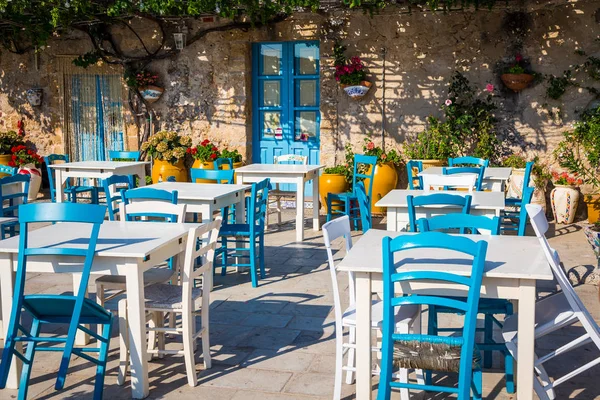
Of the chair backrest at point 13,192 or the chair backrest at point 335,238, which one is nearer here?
the chair backrest at point 335,238

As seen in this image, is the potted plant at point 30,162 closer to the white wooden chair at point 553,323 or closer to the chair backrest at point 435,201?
the chair backrest at point 435,201

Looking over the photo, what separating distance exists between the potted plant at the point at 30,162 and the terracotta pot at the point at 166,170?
1.98 m

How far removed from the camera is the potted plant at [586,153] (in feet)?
30.4

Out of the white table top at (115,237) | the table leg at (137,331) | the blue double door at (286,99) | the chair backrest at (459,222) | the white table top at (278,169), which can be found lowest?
the table leg at (137,331)

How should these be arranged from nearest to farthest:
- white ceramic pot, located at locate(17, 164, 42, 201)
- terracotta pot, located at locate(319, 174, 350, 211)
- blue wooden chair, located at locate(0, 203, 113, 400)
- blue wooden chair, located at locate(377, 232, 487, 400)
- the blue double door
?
blue wooden chair, located at locate(377, 232, 487, 400) → blue wooden chair, located at locate(0, 203, 113, 400) → terracotta pot, located at locate(319, 174, 350, 211) → the blue double door → white ceramic pot, located at locate(17, 164, 42, 201)

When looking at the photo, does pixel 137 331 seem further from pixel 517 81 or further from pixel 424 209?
pixel 517 81

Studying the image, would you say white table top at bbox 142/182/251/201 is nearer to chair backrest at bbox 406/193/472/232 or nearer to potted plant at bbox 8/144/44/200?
chair backrest at bbox 406/193/472/232

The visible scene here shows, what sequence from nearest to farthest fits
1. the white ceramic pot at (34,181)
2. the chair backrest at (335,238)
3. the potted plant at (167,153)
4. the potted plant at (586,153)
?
the chair backrest at (335,238)
the potted plant at (586,153)
the potted plant at (167,153)
the white ceramic pot at (34,181)

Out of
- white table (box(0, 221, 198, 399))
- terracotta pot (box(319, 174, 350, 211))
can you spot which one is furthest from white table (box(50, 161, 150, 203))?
white table (box(0, 221, 198, 399))

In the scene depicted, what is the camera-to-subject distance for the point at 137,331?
3627 millimetres

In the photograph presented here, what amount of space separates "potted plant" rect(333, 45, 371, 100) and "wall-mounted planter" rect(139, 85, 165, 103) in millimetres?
2834

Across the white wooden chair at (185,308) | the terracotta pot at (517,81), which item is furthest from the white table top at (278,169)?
the white wooden chair at (185,308)

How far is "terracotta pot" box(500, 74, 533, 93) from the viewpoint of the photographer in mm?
9531

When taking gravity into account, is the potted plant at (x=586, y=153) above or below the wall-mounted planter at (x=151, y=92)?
below
